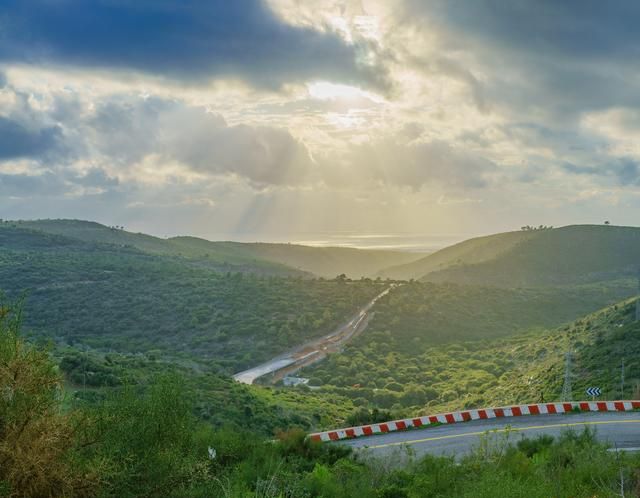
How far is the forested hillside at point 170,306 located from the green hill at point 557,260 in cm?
4177

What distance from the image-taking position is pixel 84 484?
692 cm

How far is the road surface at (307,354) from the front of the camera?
4070 centimetres

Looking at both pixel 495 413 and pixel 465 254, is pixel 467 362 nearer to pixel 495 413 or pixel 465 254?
pixel 495 413

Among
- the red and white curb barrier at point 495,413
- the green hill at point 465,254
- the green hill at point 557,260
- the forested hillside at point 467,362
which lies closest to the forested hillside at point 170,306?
the forested hillside at point 467,362

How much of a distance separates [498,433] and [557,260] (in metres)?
110

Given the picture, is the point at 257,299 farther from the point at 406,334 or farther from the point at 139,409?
the point at 139,409

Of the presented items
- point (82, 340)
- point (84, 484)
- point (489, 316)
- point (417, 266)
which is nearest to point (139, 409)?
point (84, 484)

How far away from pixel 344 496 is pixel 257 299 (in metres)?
52.6

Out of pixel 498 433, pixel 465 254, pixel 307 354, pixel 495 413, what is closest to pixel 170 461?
pixel 498 433

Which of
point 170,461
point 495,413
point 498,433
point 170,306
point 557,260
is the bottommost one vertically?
point 170,306

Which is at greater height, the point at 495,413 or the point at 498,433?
the point at 498,433

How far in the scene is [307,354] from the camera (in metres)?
47.1

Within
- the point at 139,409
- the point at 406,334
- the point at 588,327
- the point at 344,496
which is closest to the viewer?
the point at 139,409

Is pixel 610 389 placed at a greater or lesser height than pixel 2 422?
lesser
